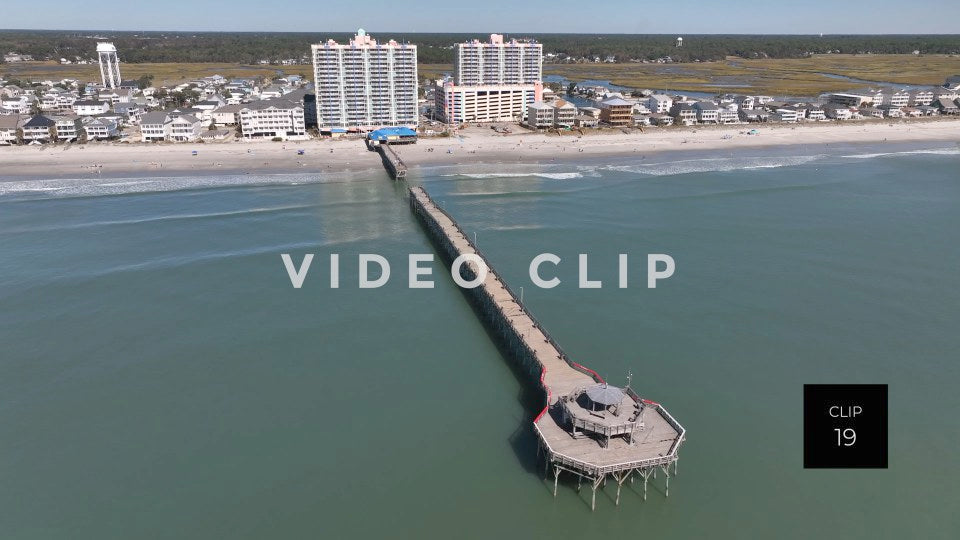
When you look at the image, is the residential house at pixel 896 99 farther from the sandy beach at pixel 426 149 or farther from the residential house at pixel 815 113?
the residential house at pixel 815 113

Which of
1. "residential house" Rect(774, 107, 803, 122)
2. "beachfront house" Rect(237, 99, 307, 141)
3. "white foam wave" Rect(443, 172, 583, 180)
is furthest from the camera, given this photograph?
"residential house" Rect(774, 107, 803, 122)

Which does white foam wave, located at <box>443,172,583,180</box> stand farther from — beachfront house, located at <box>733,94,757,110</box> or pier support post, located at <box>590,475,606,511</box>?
beachfront house, located at <box>733,94,757,110</box>

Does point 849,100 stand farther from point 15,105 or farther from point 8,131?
point 15,105

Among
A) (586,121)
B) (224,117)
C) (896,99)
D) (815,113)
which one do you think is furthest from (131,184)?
(896,99)

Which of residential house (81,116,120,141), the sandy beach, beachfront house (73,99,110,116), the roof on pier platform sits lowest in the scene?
the roof on pier platform

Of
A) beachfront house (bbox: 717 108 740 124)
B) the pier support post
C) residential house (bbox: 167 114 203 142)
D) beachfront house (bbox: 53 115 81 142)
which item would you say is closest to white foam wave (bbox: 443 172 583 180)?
residential house (bbox: 167 114 203 142)

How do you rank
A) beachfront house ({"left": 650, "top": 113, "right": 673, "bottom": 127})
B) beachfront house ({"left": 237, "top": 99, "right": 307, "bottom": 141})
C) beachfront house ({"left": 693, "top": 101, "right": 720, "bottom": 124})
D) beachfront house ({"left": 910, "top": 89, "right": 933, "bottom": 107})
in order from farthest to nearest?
beachfront house ({"left": 910, "top": 89, "right": 933, "bottom": 107}) → beachfront house ({"left": 693, "top": 101, "right": 720, "bottom": 124}) → beachfront house ({"left": 650, "top": 113, "right": 673, "bottom": 127}) → beachfront house ({"left": 237, "top": 99, "right": 307, "bottom": 141})
